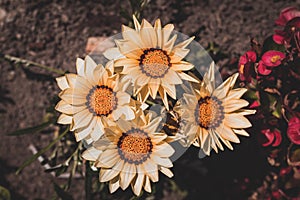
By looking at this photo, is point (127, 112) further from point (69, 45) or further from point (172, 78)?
point (69, 45)

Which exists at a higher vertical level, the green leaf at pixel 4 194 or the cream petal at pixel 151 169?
the cream petal at pixel 151 169

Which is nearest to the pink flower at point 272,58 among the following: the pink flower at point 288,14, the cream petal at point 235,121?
the pink flower at point 288,14

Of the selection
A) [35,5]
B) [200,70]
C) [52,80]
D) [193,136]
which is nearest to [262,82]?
[200,70]

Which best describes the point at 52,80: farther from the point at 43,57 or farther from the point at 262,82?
the point at 262,82

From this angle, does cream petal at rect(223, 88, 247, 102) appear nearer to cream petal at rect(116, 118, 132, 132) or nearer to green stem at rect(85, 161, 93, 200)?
cream petal at rect(116, 118, 132, 132)

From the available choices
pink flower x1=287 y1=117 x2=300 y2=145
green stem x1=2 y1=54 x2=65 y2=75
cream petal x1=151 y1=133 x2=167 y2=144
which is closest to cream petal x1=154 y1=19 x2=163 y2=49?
cream petal x1=151 y1=133 x2=167 y2=144

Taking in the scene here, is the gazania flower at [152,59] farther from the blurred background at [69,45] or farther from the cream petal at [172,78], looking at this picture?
the blurred background at [69,45]
